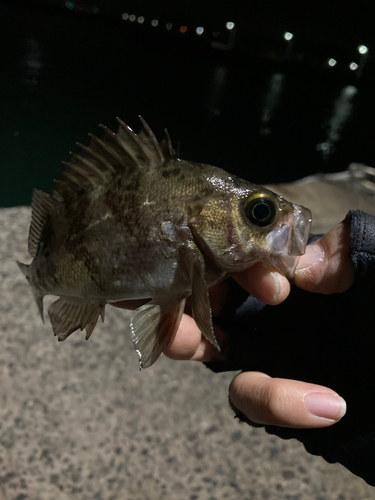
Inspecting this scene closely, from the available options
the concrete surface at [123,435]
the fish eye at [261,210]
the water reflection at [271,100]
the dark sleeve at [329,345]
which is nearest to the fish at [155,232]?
the fish eye at [261,210]

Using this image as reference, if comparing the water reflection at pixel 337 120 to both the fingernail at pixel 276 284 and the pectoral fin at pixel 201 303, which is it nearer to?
the fingernail at pixel 276 284

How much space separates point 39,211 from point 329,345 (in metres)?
1.56

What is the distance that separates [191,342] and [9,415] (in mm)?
1415

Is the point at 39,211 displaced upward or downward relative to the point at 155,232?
downward

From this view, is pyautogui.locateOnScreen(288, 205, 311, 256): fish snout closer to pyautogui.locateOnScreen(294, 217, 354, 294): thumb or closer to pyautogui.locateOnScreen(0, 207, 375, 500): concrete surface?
pyautogui.locateOnScreen(294, 217, 354, 294): thumb

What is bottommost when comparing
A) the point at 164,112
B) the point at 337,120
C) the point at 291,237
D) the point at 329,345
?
the point at 164,112

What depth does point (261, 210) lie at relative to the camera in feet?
4.22

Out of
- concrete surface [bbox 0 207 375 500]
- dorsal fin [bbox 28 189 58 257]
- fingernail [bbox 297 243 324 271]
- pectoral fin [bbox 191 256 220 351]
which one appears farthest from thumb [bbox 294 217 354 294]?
concrete surface [bbox 0 207 375 500]

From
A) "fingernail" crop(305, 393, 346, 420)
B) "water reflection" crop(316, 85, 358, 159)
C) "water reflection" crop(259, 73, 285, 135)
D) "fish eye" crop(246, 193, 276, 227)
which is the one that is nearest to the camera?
"fingernail" crop(305, 393, 346, 420)

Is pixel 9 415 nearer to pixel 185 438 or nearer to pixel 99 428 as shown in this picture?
pixel 99 428

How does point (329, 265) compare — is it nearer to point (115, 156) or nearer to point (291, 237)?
point (291, 237)

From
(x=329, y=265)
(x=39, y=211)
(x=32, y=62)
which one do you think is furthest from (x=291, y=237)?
(x=32, y=62)

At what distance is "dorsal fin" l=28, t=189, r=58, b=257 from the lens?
159 cm

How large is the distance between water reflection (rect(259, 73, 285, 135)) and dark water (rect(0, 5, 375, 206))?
0.30 ft
